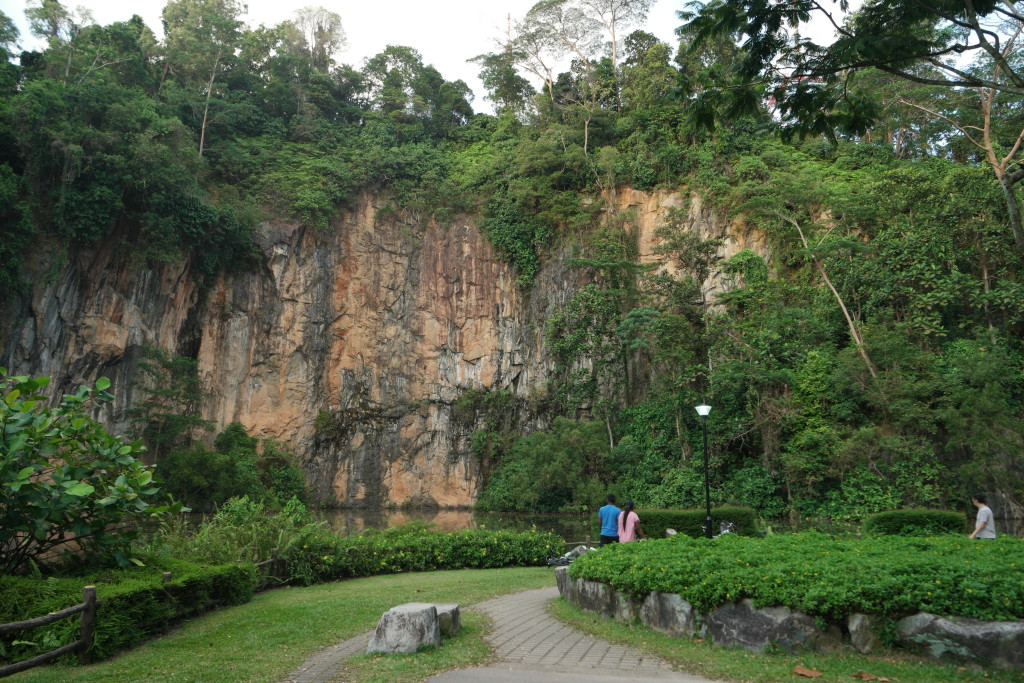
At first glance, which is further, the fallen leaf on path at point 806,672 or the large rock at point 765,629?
the large rock at point 765,629

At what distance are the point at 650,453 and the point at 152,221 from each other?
20.7 meters

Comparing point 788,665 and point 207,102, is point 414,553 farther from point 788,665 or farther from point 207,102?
point 207,102

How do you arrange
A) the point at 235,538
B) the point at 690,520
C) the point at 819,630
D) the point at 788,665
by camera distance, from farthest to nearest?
the point at 690,520
the point at 235,538
the point at 819,630
the point at 788,665

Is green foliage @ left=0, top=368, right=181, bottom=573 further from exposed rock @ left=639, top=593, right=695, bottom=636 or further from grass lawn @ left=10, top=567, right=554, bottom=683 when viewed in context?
exposed rock @ left=639, top=593, right=695, bottom=636

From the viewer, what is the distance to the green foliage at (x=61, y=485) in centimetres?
669

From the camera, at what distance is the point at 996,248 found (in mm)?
19828

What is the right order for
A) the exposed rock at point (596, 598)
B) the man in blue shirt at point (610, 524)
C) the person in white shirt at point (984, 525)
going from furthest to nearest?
1. the man in blue shirt at point (610, 524)
2. the person in white shirt at point (984, 525)
3. the exposed rock at point (596, 598)

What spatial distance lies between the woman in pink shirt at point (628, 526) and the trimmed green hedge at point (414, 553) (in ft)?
15.5

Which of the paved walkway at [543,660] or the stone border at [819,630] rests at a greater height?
the stone border at [819,630]

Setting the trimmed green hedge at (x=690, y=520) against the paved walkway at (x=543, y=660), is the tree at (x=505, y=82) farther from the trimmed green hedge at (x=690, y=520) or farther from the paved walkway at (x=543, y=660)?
the paved walkway at (x=543, y=660)

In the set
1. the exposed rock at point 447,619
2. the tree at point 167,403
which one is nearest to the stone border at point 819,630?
the exposed rock at point 447,619

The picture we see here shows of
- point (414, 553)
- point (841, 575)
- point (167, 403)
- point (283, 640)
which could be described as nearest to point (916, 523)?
point (841, 575)

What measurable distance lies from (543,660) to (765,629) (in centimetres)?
197

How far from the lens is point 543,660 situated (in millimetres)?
5715
